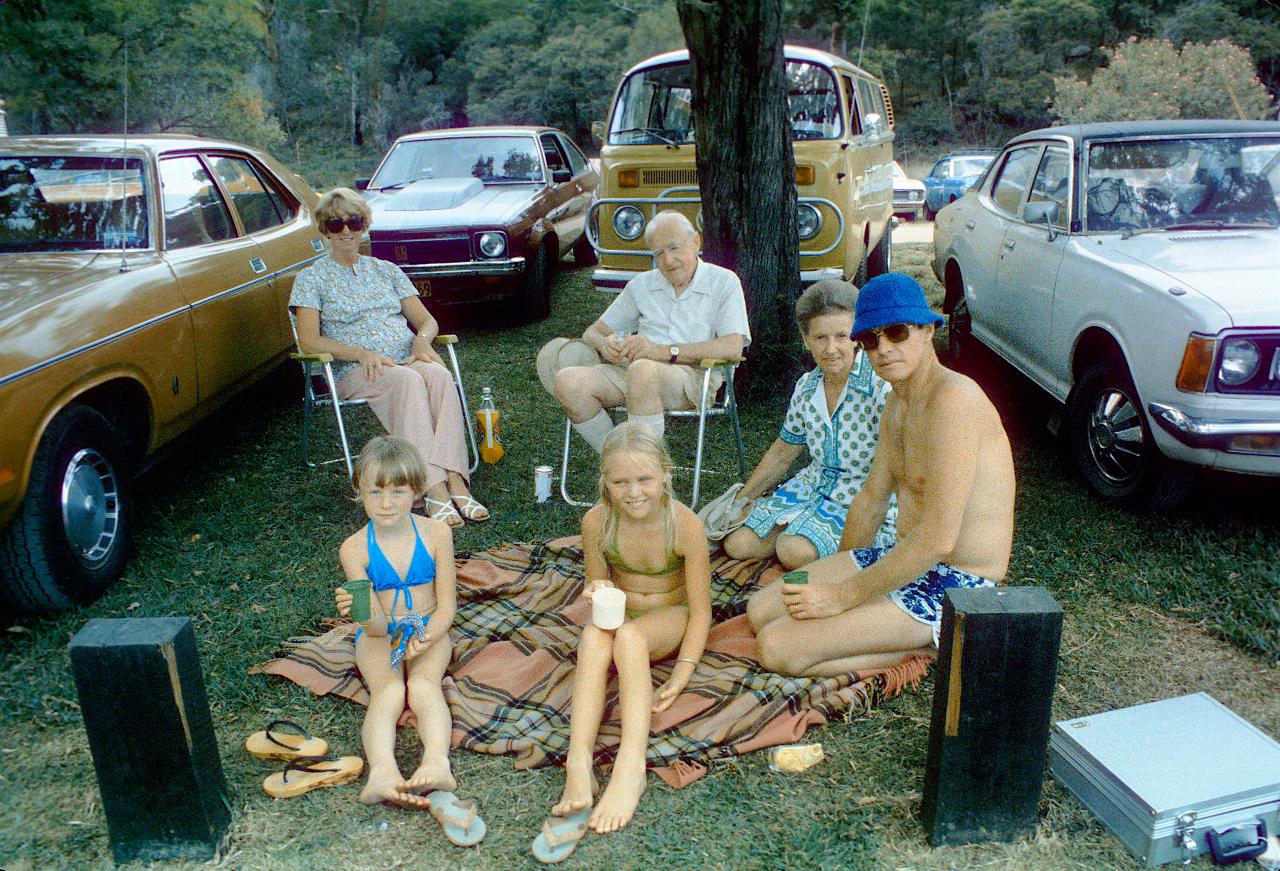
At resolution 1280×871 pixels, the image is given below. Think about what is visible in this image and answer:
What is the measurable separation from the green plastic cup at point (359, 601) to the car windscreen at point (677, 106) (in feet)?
17.0

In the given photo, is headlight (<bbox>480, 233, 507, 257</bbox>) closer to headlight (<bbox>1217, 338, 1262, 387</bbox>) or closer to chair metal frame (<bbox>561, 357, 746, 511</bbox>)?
chair metal frame (<bbox>561, 357, 746, 511</bbox>)

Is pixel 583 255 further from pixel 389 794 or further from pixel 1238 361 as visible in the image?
pixel 389 794

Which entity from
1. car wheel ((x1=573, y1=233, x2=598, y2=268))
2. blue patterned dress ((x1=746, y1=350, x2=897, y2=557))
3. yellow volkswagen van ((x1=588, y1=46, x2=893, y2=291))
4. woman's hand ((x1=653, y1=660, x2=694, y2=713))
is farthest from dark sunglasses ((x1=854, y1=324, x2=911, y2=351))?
car wheel ((x1=573, y1=233, x2=598, y2=268))

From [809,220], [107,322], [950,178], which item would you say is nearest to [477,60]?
[950,178]

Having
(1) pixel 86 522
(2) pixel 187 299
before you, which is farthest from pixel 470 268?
(1) pixel 86 522

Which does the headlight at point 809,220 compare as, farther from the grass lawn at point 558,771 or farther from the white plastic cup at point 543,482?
the white plastic cup at point 543,482

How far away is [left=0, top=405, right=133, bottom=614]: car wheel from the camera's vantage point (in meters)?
3.31

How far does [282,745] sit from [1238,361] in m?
3.63

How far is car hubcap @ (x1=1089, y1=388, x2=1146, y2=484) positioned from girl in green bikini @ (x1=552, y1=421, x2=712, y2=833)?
2.32 meters

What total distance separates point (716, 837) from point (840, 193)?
5221 millimetres

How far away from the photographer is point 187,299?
4.30m

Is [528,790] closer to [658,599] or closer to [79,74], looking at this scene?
[658,599]

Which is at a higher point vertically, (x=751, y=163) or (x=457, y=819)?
(x=751, y=163)

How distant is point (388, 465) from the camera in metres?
2.93
